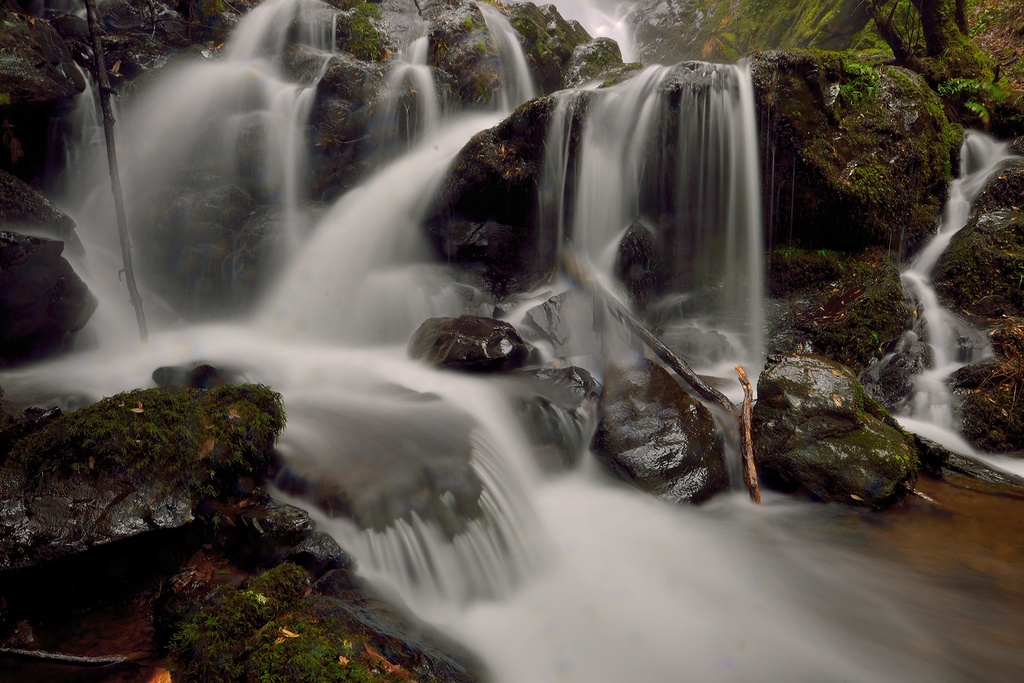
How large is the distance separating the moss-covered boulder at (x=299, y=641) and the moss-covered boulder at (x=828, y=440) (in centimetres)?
283

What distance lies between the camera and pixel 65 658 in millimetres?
2133

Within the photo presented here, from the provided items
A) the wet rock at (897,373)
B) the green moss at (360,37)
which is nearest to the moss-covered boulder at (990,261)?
the wet rock at (897,373)

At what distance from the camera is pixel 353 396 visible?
17.1 ft

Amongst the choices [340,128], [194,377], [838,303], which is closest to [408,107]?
[340,128]

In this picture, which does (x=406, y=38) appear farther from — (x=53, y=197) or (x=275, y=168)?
(x=53, y=197)

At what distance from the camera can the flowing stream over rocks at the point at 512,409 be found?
9.43 feet

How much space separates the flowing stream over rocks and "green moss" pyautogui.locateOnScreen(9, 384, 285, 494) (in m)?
0.38

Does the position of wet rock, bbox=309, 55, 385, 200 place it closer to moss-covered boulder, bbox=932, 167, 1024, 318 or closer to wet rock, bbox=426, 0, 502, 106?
wet rock, bbox=426, 0, 502, 106

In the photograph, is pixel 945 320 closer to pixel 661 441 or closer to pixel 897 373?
pixel 897 373

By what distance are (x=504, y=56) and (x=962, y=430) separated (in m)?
10.4

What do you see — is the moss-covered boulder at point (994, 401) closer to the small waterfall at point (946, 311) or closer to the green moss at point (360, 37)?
the small waterfall at point (946, 311)

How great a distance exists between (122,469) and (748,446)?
13.8 feet

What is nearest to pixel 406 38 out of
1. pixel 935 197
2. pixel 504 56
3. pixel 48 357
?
pixel 504 56

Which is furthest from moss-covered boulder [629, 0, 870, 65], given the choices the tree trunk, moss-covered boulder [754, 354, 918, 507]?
the tree trunk
